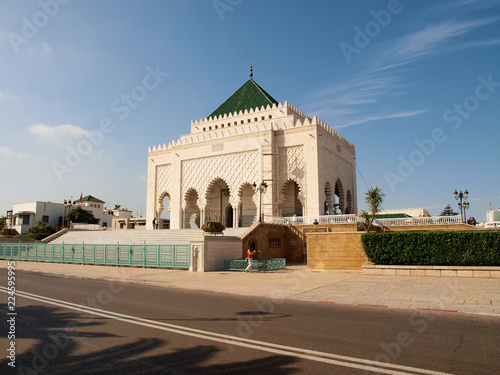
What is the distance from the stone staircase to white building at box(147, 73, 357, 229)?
6.26m

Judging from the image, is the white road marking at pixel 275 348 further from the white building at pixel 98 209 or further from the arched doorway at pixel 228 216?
the white building at pixel 98 209

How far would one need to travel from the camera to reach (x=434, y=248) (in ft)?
43.1

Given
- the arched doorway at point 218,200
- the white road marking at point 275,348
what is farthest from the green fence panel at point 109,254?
the arched doorway at point 218,200

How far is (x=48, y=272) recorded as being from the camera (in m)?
15.8

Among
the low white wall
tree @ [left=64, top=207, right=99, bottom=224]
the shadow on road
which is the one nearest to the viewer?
the shadow on road

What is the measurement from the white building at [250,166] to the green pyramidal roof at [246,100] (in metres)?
0.10

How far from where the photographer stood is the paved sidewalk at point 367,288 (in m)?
7.95

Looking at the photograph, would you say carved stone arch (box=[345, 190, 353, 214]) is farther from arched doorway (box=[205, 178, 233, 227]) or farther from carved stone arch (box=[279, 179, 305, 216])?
arched doorway (box=[205, 178, 233, 227])

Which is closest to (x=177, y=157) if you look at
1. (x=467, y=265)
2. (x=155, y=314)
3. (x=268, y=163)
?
(x=268, y=163)

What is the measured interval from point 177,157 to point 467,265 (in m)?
25.8

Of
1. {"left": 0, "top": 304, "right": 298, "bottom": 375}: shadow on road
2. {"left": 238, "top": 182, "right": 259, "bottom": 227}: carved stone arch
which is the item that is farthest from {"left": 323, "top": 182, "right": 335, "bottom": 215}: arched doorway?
{"left": 0, "top": 304, "right": 298, "bottom": 375}: shadow on road

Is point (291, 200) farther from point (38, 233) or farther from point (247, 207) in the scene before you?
point (38, 233)

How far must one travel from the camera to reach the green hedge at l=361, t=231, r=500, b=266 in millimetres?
12442

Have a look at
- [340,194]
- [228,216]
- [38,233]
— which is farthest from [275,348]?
[38,233]
